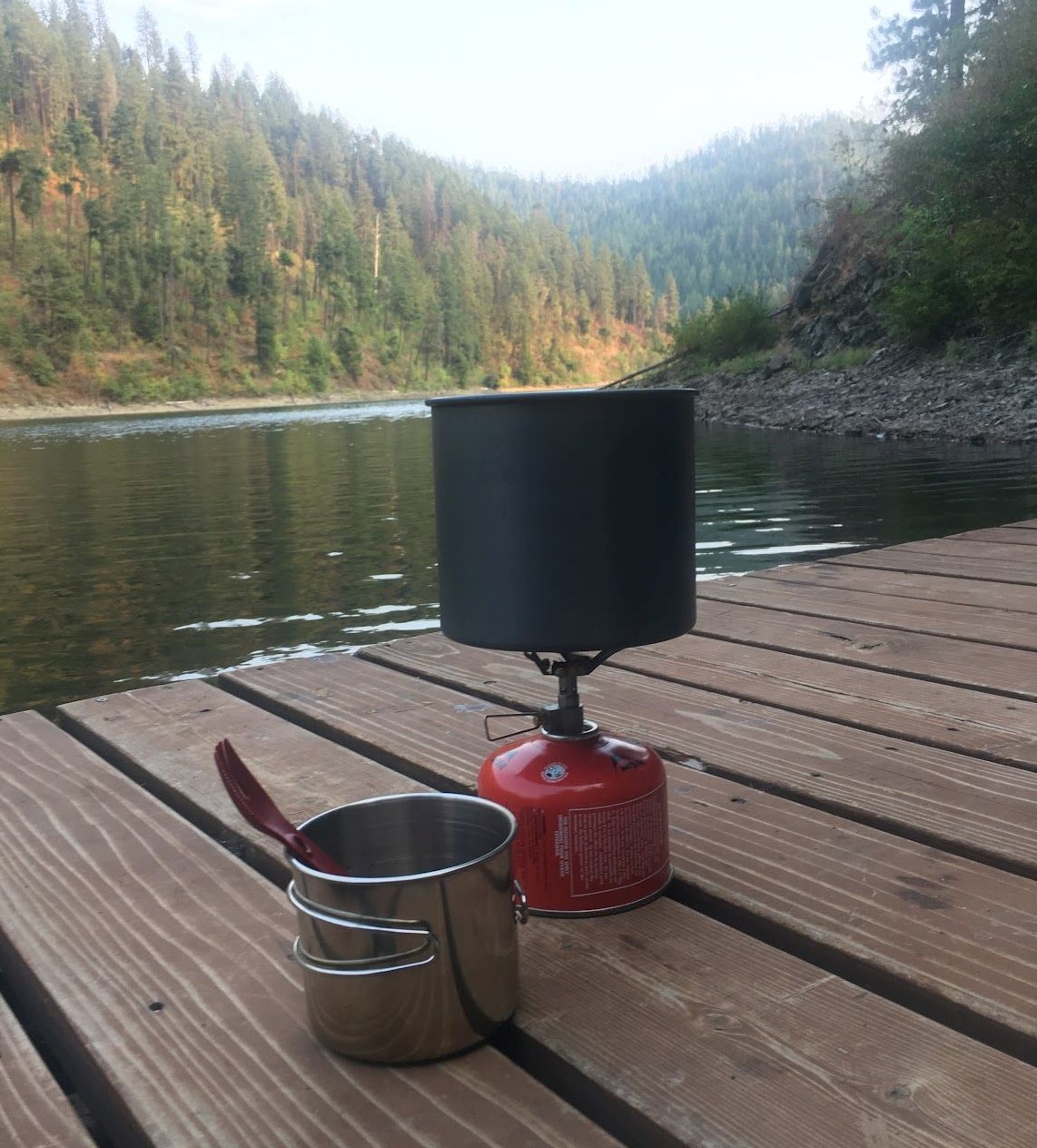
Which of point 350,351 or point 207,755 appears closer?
point 207,755

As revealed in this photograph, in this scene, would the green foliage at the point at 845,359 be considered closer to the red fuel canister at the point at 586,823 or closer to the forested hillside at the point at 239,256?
the red fuel canister at the point at 586,823

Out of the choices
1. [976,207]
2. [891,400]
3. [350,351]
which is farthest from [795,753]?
[350,351]

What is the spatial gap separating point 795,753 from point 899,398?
20.4 m

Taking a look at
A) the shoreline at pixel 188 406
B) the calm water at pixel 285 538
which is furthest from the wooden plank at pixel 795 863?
the shoreline at pixel 188 406

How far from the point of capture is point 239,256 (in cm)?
8025

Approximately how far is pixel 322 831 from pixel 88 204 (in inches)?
3261

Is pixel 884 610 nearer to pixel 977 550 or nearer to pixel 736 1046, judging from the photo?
pixel 977 550

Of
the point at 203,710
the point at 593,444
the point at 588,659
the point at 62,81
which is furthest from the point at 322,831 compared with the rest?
the point at 62,81

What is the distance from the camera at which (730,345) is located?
3234 cm

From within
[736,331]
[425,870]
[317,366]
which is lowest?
[425,870]

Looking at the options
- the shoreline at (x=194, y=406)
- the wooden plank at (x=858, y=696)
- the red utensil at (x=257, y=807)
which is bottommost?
the wooden plank at (x=858, y=696)

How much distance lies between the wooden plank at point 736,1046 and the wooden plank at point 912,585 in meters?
2.17

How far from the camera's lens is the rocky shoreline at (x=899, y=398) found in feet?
58.3

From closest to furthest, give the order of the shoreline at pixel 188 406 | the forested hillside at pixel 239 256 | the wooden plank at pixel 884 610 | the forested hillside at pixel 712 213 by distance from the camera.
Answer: the wooden plank at pixel 884 610
the shoreline at pixel 188 406
the forested hillside at pixel 239 256
the forested hillside at pixel 712 213
